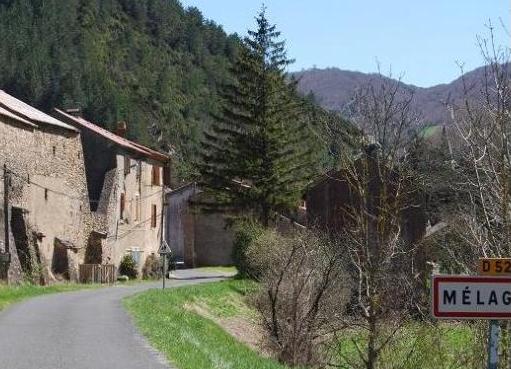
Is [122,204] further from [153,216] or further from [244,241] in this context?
[244,241]

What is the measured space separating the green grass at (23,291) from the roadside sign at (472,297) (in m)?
19.4

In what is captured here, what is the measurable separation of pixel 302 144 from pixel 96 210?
1208 cm

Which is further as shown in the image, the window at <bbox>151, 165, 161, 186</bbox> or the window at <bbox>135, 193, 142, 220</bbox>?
the window at <bbox>151, 165, 161, 186</bbox>

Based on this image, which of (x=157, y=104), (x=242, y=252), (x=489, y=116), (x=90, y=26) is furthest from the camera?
(x=90, y=26)

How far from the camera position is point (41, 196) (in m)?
43.2

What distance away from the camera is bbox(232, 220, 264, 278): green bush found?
42688 millimetres

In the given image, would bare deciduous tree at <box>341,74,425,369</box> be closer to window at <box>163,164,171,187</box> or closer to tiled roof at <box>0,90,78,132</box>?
tiled roof at <box>0,90,78,132</box>

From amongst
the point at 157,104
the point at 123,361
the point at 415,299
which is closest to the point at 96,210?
the point at 415,299

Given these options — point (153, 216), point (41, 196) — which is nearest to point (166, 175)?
point (153, 216)

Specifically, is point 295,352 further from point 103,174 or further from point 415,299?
point 103,174

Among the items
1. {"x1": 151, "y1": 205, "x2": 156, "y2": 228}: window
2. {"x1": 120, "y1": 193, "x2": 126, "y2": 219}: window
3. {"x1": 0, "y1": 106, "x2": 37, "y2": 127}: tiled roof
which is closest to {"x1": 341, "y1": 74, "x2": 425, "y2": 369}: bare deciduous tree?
{"x1": 0, "y1": 106, "x2": 37, "y2": 127}: tiled roof

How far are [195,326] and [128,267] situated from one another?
29123 mm

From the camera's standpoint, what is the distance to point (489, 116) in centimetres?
1362

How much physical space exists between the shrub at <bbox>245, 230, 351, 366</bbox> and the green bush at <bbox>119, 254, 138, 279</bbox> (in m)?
25.1
